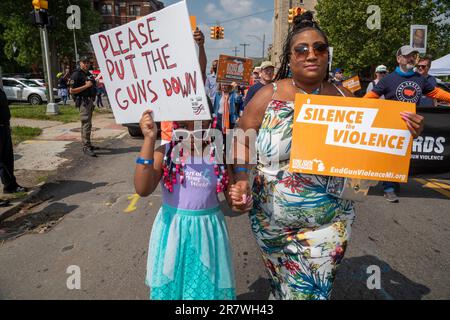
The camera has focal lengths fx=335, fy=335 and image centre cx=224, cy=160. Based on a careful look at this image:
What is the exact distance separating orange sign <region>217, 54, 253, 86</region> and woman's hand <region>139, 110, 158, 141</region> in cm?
693

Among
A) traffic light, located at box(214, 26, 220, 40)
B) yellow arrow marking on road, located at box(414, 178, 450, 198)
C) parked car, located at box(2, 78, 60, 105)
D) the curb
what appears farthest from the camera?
parked car, located at box(2, 78, 60, 105)

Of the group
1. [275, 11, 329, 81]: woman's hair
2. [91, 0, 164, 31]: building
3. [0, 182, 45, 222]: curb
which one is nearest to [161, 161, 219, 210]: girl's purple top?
[275, 11, 329, 81]: woman's hair

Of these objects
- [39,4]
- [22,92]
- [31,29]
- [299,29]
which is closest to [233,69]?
[299,29]

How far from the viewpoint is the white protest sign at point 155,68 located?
1766 mm

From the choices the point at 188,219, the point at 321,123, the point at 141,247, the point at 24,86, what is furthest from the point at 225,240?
the point at 24,86

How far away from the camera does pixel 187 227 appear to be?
1.84 metres

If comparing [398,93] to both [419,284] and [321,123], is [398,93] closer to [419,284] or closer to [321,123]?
[419,284]

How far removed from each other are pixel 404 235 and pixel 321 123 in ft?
9.78

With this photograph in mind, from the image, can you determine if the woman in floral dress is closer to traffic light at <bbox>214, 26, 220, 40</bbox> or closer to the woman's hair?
the woman's hair

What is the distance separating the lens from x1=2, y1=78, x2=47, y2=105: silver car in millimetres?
20328

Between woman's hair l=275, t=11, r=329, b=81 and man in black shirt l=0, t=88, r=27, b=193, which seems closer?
woman's hair l=275, t=11, r=329, b=81

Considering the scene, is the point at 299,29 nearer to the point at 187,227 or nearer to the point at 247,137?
the point at 247,137

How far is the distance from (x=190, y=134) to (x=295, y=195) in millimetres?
673

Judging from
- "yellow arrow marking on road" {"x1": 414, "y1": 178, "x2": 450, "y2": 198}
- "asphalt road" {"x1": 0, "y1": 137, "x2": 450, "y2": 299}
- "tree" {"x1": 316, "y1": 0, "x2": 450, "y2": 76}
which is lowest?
"asphalt road" {"x1": 0, "y1": 137, "x2": 450, "y2": 299}
